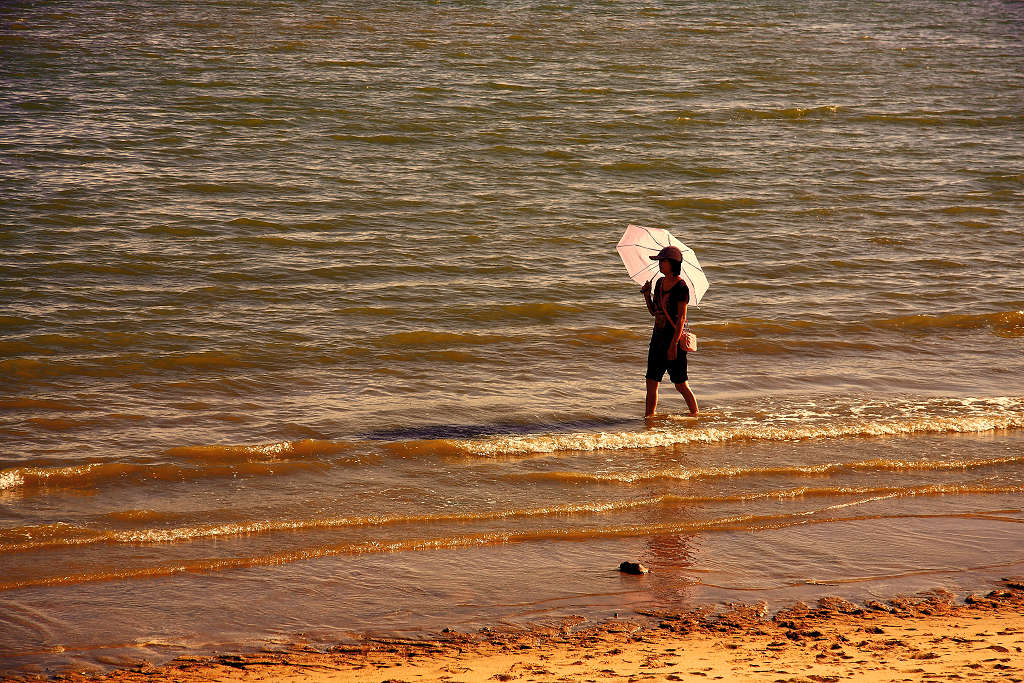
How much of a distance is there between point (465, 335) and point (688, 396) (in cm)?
288

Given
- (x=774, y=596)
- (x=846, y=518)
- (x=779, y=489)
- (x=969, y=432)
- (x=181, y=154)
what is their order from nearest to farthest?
(x=774, y=596) < (x=846, y=518) < (x=779, y=489) < (x=969, y=432) < (x=181, y=154)

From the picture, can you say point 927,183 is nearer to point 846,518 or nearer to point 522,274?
point 522,274

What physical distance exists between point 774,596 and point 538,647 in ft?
4.68

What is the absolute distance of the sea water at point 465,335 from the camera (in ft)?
20.5

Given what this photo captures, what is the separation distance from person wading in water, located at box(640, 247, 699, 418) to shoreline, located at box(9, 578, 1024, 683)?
11.4 feet

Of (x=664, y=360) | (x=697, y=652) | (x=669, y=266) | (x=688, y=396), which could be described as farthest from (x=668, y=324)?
(x=697, y=652)

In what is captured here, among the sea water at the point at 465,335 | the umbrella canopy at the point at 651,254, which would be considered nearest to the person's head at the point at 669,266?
the umbrella canopy at the point at 651,254

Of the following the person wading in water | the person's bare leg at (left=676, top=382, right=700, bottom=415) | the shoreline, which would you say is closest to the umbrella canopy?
the person wading in water

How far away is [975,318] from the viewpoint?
11977 mm

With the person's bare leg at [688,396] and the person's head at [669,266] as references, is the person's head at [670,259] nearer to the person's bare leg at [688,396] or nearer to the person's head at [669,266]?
the person's head at [669,266]

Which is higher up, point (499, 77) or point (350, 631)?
point (499, 77)

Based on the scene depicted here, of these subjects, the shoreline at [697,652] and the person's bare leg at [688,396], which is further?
the person's bare leg at [688,396]

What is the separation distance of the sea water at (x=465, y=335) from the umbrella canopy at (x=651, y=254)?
1205 mm

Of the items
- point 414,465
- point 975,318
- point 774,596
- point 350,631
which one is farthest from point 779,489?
point 975,318
